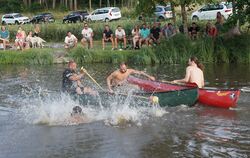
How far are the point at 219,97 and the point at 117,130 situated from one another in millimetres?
3710

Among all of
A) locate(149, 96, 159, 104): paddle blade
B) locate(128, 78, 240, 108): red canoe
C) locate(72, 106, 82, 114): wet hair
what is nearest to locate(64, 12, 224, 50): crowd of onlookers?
locate(128, 78, 240, 108): red canoe

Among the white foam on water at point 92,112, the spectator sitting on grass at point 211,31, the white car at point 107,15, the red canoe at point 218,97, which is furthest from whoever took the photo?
the white car at point 107,15

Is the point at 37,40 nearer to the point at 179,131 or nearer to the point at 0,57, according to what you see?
the point at 0,57

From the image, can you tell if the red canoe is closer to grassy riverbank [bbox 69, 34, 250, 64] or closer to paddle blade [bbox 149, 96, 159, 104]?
paddle blade [bbox 149, 96, 159, 104]

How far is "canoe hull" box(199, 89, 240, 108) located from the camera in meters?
15.1

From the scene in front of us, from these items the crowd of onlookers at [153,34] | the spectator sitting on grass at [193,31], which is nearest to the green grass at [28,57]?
the crowd of onlookers at [153,34]

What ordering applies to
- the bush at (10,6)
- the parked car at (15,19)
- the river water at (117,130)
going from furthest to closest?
the bush at (10,6), the parked car at (15,19), the river water at (117,130)

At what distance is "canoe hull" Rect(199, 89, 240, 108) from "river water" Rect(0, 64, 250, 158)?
20 centimetres

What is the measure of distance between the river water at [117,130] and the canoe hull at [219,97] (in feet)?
0.66

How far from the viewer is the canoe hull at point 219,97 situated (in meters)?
15.1

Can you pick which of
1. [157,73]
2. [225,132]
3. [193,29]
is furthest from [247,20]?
[225,132]

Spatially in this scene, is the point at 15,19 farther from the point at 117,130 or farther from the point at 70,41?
the point at 117,130

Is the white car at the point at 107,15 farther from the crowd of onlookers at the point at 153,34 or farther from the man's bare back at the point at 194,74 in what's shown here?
the man's bare back at the point at 194,74

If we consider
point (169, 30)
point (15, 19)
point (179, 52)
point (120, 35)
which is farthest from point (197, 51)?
point (15, 19)
